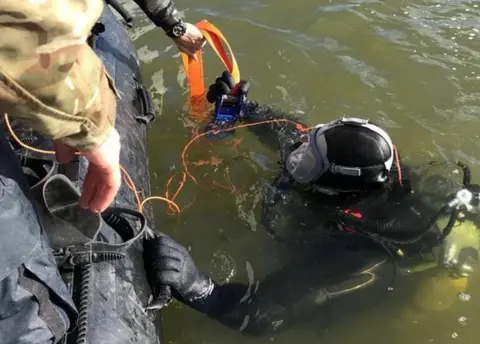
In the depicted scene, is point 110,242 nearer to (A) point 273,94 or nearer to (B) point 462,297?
(B) point 462,297

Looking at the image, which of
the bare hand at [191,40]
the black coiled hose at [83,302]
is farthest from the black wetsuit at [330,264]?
the bare hand at [191,40]

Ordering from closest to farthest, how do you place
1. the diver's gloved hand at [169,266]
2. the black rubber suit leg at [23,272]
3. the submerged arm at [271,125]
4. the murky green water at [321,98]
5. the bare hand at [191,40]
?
the black rubber suit leg at [23,272], the diver's gloved hand at [169,266], the murky green water at [321,98], the bare hand at [191,40], the submerged arm at [271,125]

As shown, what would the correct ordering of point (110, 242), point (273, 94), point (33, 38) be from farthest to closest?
point (273, 94)
point (110, 242)
point (33, 38)

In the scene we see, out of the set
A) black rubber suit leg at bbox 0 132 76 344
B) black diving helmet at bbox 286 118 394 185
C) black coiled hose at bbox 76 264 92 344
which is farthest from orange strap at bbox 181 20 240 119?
black rubber suit leg at bbox 0 132 76 344

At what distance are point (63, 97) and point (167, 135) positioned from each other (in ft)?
8.38

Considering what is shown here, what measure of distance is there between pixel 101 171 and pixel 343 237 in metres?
1.42

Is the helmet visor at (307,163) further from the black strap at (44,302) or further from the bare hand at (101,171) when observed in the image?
the black strap at (44,302)

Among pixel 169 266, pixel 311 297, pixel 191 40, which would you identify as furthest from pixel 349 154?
pixel 191 40

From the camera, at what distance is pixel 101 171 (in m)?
1.56

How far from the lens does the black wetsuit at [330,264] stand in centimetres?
262

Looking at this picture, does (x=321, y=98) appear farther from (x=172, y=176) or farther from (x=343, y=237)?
(x=343, y=237)

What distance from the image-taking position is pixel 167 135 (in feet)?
12.6

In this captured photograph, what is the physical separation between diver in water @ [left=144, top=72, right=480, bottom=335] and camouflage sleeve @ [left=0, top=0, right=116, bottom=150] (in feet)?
3.68

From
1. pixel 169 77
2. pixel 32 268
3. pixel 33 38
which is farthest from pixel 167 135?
pixel 33 38
